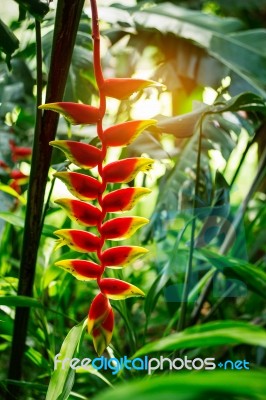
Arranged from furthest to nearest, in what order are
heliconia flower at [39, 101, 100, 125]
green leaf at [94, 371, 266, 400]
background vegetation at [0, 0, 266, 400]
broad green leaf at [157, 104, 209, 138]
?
1. broad green leaf at [157, 104, 209, 138]
2. background vegetation at [0, 0, 266, 400]
3. heliconia flower at [39, 101, 100, 125]
4. green leaf at [94, 371, 266, 400]

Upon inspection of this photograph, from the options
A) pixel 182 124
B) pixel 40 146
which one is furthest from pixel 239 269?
pixel 40 146

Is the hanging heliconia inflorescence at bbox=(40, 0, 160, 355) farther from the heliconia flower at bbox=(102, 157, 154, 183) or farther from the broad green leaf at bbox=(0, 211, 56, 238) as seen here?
the broad green leaf at bbox=(0, 211, 56, 238)

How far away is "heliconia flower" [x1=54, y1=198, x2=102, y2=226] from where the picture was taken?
37cm

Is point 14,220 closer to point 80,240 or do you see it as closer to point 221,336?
point 80,240

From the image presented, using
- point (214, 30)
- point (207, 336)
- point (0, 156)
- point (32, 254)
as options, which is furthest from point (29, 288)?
point (214, 30)

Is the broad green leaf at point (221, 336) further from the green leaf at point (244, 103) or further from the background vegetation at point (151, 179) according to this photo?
the green leaf at point (244, 103)

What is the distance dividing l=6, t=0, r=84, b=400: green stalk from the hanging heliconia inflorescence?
0.27 feet

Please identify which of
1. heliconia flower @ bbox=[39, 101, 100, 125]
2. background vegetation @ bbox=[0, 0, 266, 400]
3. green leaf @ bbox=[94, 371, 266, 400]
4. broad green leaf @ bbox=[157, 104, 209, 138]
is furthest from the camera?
broad green leaf @ bbox=[157, 104, 209, 138]

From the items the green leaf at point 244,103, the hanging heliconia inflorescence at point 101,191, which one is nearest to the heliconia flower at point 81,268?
the hanging heliconia inflorescence at point 101,191

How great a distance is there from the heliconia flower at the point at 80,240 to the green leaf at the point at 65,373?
0.31 ft

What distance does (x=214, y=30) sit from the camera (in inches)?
33.6

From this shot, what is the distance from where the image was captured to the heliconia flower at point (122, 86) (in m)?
0.36

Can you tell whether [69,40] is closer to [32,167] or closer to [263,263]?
[32,167]

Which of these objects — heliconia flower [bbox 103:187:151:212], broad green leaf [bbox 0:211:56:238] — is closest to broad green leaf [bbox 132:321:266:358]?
heliconia flower [bbox 103:187:151:212]
